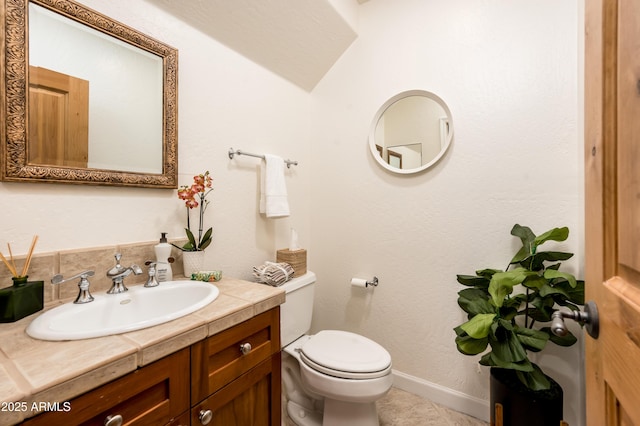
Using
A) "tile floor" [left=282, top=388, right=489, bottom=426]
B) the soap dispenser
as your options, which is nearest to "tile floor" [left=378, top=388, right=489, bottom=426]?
"tile floor" [left=282, top=388, right=489, bottom=426]

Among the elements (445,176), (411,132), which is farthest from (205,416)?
(411,132)

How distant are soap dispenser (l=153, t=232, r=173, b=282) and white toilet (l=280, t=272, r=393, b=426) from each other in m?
0.56

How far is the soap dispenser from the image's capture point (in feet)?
3.70

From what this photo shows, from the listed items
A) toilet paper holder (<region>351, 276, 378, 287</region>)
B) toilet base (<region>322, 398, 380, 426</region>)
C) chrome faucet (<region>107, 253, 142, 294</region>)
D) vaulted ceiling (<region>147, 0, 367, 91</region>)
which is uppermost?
vaulted ceiling (<region>147, 0, 367, 91</region>)

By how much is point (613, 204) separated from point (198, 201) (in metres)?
1.40

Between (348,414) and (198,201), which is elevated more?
(198,201)

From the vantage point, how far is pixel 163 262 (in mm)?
1143

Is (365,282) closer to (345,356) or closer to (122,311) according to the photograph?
(345,356)

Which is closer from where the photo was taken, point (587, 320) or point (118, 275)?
point (587, 320)

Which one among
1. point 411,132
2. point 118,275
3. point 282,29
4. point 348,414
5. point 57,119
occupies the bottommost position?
point 348,414

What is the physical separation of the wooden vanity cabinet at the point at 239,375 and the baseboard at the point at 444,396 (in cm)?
100

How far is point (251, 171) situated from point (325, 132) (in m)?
0.66

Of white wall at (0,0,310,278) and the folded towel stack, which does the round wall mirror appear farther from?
the folded towel stack

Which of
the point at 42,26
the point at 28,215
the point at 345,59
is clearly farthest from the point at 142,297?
the point at 345,59
